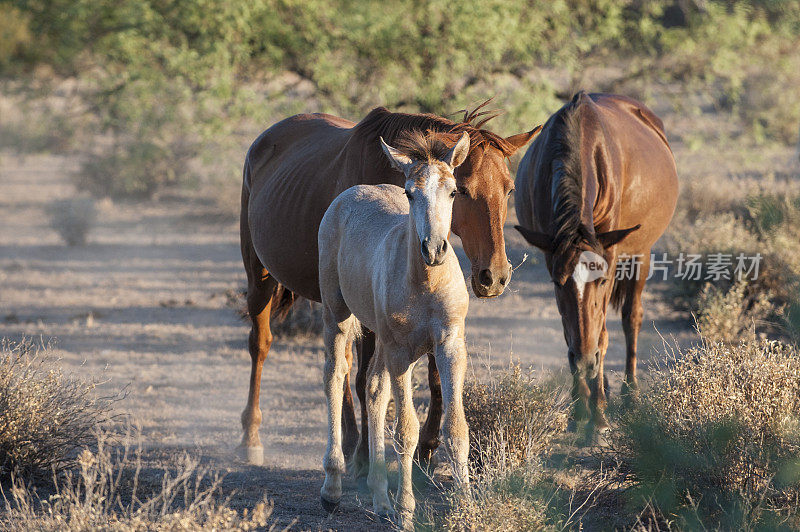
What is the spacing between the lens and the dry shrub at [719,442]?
3600 mm

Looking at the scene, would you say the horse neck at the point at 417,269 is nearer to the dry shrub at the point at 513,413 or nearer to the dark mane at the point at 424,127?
the dark mane at the point at 424,127

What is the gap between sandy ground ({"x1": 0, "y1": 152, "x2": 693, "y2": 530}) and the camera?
220 inches

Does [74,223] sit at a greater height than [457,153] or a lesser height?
lesser

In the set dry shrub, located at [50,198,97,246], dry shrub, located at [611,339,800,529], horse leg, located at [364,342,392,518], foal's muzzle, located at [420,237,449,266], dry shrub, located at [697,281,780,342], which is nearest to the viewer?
foal's muzzle, located at [420,237,449,266]

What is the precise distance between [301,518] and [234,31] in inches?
365

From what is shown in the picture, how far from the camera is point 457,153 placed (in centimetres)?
365

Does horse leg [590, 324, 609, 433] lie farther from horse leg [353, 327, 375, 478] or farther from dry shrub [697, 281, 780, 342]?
dry shrub [697, 281, 780, 342]

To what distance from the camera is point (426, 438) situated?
486 centimetres

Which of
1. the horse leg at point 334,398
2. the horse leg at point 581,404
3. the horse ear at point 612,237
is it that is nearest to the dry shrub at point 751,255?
the horse ear at point 612,237

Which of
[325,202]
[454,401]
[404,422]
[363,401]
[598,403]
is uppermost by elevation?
[325,202]

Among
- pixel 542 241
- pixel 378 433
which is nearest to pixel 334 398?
pixel 378 433

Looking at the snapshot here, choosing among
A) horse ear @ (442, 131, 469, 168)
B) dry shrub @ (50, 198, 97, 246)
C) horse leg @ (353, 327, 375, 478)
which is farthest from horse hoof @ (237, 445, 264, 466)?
dry shrub @ (50, 198, 97, 246)

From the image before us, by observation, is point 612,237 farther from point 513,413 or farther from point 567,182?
point 513,413

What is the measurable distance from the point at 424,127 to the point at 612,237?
153cm
